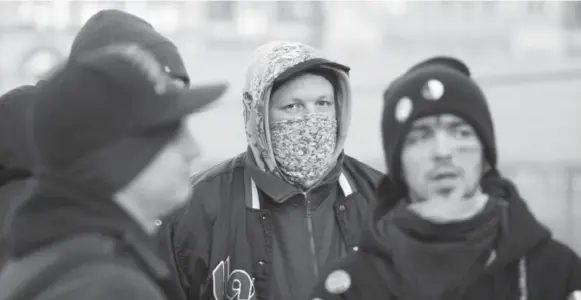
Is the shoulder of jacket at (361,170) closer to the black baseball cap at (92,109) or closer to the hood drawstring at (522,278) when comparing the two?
the hood drawstring at (522,278)

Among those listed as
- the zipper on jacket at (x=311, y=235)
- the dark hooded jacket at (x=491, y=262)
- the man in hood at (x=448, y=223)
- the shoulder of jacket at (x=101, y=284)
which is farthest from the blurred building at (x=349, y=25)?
the shoulder of jacket at (x=101, y=284)

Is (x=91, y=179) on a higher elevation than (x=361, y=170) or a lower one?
higher

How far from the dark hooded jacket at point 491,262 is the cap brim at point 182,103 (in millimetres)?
604

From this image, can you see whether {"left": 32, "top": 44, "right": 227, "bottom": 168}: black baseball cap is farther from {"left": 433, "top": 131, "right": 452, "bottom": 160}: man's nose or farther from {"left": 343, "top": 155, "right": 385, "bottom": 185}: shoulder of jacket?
{"left": 343, "top": 155, "right": 385, "bottom": 185}: shoulder of jacket

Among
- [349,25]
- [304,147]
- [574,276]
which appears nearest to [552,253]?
[574,276]

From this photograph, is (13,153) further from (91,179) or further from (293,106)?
(91,179)

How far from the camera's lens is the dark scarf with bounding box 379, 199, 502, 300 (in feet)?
6.92

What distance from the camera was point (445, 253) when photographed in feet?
6.93

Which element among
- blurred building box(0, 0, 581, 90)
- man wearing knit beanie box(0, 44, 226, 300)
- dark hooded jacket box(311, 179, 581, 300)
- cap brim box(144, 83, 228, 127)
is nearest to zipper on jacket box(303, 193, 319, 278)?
dark hooded jacket box(311, 179, 581, 300)

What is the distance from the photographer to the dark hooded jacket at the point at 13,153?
2.71 m

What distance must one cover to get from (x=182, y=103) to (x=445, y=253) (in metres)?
0.74

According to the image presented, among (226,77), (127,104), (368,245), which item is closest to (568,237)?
(226,77)

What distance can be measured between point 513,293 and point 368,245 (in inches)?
15.2

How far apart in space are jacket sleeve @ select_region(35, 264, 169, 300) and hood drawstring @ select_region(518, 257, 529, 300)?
93 centimetres
